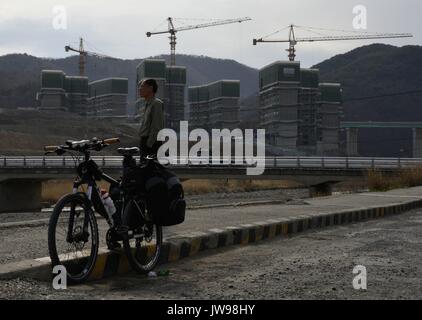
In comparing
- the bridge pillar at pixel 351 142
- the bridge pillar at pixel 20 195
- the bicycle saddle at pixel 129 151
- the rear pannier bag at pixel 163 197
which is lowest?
the bridge pillar at pixel 20 195

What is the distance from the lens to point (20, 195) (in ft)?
155

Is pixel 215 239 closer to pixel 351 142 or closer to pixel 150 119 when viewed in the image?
pixel 150 119

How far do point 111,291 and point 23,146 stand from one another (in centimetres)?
10143

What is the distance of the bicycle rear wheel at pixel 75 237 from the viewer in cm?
518

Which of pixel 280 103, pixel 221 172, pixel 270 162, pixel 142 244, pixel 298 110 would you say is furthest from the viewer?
pixel 298 110

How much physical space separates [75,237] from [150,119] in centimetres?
181

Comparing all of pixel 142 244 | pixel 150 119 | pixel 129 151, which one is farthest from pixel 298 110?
pixel 129 151

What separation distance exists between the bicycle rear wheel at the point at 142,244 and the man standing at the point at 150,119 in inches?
38.1

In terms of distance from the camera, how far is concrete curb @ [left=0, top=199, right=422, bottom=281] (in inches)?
207

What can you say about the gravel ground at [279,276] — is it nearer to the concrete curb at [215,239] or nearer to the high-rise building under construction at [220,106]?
the concrete curb at [215,239]

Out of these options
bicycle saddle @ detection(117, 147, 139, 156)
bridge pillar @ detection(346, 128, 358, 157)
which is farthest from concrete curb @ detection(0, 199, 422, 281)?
bridge pillar @ detection(346, 128, 358, 157)

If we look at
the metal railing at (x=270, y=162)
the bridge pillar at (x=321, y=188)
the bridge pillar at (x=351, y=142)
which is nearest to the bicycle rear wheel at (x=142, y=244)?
the metal railing at (x=270, y=162)

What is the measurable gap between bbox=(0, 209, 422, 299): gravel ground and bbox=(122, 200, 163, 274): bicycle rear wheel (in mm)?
180
